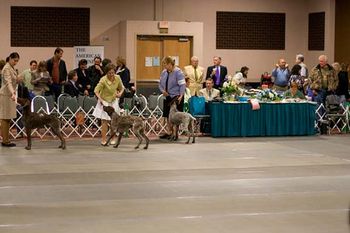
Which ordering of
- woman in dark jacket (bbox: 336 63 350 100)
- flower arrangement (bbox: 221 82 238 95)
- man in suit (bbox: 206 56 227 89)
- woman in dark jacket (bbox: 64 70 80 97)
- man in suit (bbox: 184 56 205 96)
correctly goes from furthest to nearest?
man in suit (bbox: 206 56 227 89), man in suit (bbox: 184 56 205 96), woman in dark jacket (bbox: 336 63 350 100), woman in dark jacket (bbox: 64 70 80 97), flower arrangement (bbox: 221 82 238 95)

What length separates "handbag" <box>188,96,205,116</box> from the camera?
1498cm

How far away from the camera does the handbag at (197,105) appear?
590 inches

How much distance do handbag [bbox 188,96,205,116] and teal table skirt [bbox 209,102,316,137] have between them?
184 millimetres

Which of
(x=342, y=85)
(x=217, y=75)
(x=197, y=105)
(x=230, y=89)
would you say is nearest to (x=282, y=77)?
(x=217, y=75)

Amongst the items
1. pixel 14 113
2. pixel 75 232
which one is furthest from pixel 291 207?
pixel 14 113

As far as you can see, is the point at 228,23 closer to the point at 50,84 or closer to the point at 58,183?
the point at 50,84

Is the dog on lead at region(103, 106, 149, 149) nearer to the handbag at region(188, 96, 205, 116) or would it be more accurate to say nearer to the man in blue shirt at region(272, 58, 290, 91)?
the handbag at region(188, 96, 205, 116)

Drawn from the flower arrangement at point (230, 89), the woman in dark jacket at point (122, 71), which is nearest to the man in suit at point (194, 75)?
the woman in dark jacket at point (122, 71)

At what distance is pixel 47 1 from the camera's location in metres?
20.1

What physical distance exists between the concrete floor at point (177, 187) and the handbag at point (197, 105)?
2.91 feet

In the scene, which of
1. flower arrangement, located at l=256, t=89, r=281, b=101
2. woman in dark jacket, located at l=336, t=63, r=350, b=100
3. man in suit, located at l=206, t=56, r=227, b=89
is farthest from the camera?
man in suit, located at l=206, t=56, r=227, b=89

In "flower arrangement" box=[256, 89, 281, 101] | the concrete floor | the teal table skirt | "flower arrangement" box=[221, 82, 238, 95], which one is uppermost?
"flower arrangement" box=[221, 82, 238, 95]

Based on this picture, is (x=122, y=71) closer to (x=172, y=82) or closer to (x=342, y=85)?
(x=172, y=82)

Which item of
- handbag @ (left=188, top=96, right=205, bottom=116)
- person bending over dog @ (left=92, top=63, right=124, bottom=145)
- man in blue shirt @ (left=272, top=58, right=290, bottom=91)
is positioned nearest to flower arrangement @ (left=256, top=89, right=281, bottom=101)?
handbag @ (left=188, top=96, right=205, bottom=116)
